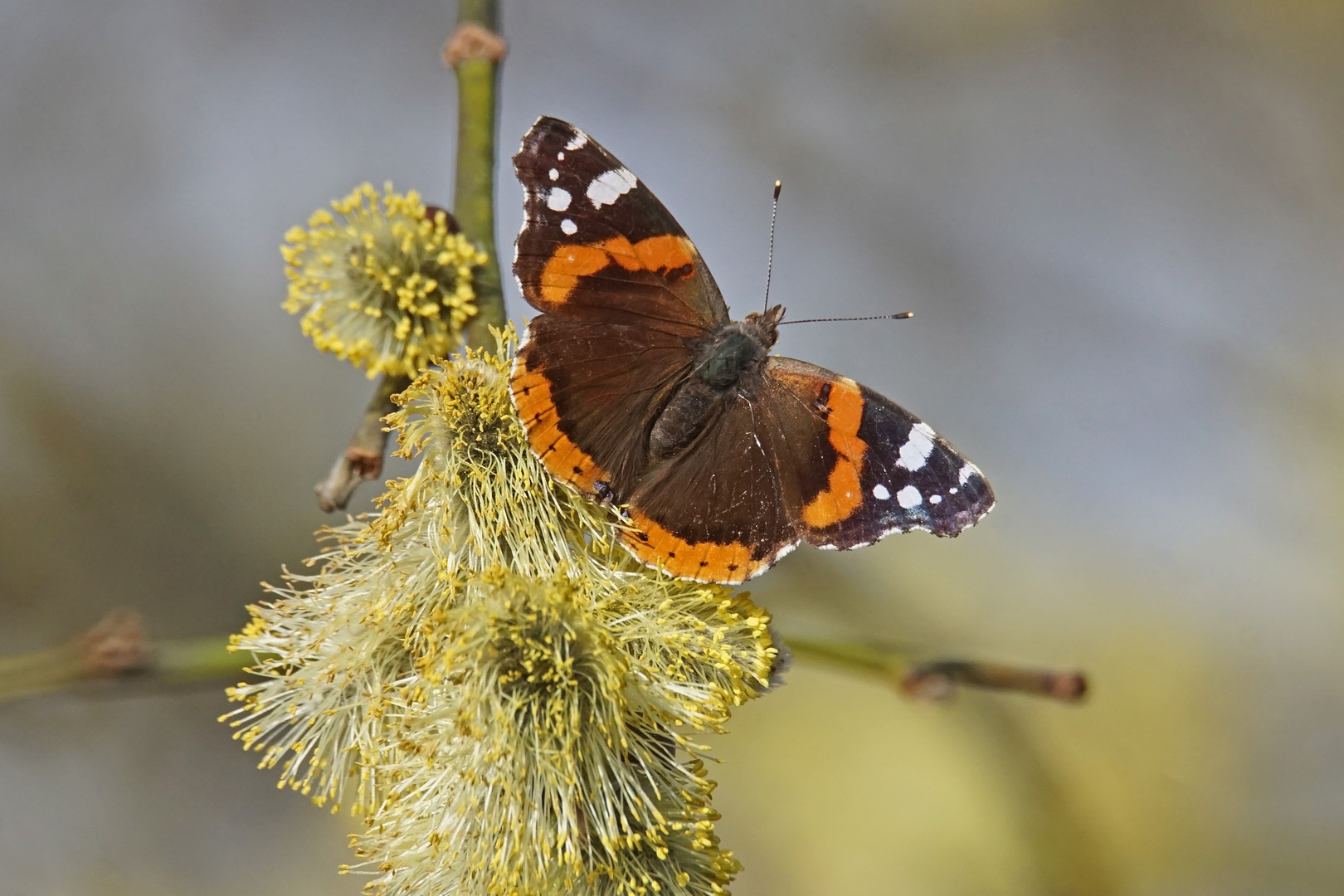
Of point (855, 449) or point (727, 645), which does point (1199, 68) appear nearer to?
point (855, 449)

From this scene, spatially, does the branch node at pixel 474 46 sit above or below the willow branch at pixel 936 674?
above

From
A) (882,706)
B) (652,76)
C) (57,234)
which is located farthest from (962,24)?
(57,234)

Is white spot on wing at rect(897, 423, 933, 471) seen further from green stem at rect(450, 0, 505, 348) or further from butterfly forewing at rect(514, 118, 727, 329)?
green stem at rect(450, 0, 505, 348)

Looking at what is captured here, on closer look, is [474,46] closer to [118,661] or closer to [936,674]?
[118,661]

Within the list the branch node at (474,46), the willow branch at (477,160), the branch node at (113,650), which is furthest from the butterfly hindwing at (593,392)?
the branch node at (113,650)

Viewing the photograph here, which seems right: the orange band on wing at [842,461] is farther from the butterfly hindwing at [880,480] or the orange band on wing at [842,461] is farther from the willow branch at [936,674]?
the willow branch at [936,674]

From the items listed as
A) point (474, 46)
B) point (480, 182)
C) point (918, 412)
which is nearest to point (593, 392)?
point (480, 182)
